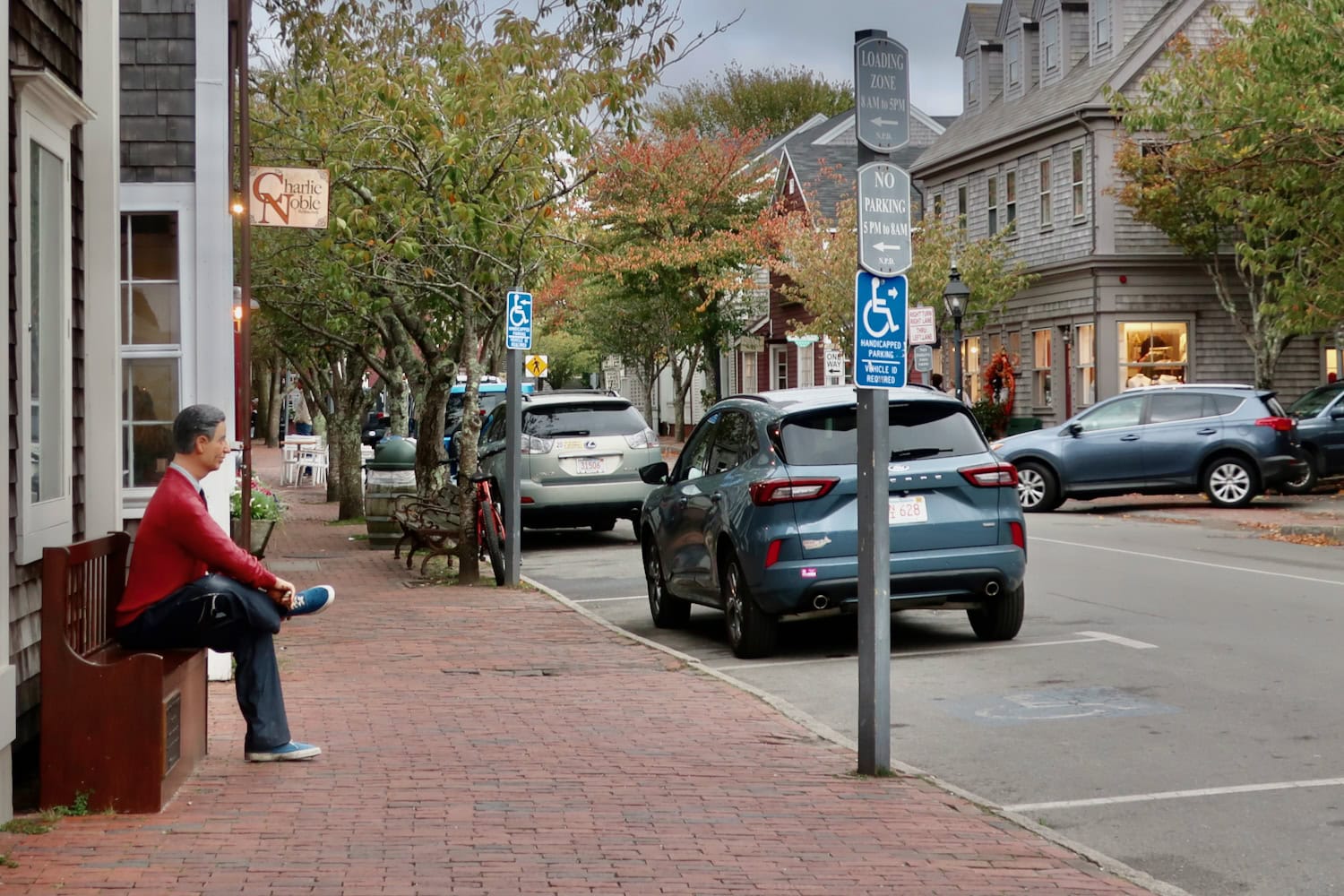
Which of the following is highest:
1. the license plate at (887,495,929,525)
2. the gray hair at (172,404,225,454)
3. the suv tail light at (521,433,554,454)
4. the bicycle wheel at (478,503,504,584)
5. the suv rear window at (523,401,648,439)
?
the suv rear window at (523,401,648,439)

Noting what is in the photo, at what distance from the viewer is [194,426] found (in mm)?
7344

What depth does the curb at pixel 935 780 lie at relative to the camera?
593 cm

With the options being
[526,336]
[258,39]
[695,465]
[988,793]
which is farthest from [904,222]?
[258,39]

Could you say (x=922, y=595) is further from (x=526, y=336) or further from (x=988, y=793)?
(x=526, y=336)

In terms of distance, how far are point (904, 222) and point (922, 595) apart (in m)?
4.18

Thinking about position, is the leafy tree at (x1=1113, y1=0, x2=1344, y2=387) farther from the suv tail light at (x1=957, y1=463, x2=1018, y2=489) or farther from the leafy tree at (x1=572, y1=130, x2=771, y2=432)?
the leafy tree at (x1=572, y1=130, x2=771, y2=432)

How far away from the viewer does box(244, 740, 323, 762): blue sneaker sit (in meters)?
7.57

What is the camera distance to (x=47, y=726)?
6395mm

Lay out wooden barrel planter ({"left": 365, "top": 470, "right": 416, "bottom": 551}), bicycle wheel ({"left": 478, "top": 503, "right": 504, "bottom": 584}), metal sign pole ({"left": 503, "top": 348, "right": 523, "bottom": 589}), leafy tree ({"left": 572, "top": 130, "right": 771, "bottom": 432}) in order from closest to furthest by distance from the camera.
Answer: metal sign pole ({"left": 503, "top": 348, "right": 523, "bottom": 589}), bicycle wheel ({"left": 478, "top": 503, "right": 504, "bottom": 584}), wooden barrel planter ({"left": 365, "top": 470, "right": 416, "bottom": 551}), leafy tree ({"left": 572, "top": 130, "right": 771, "bottom": 432})

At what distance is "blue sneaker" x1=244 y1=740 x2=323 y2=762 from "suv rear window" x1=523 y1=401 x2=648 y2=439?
12.6 metres

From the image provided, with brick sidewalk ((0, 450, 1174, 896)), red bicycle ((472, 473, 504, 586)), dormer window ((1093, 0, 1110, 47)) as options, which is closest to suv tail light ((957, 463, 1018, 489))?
brick sidewalk ((0, 450, 1174, 896))

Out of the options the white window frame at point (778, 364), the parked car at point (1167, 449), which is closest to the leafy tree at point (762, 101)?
the white window frame at point (778, 364)

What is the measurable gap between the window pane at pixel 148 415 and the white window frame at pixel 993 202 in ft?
110

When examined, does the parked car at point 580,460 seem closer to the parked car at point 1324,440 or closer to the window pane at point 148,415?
the window pane at point 148,415
